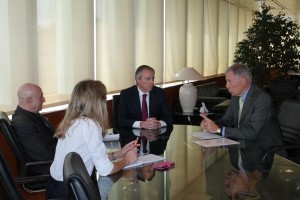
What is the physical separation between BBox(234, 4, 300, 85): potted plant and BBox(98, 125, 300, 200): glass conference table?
5.52 m

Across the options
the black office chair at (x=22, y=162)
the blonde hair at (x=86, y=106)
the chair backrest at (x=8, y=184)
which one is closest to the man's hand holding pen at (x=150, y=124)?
the black office chair at (x=22, y=162)

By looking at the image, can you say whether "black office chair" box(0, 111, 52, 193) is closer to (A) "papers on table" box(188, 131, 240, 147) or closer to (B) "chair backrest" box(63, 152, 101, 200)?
(A) "papers on table" box(188, 131, 240, 147)

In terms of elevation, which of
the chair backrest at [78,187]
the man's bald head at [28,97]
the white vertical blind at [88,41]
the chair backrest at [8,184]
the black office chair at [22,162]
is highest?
the white vertical blind at [88,41]

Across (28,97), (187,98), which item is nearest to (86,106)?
(28,97)

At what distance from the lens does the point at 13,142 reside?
104 inches

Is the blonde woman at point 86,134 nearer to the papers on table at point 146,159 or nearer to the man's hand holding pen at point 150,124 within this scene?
the papers on table at point 146,159

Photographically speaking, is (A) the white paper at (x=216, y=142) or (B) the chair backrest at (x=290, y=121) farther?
(B) the chair backrest at (x=290, y=121)

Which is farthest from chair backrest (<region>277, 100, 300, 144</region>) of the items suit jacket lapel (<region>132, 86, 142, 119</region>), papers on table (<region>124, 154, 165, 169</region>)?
papers on table (<region>124, 154, 165, 169</region>)

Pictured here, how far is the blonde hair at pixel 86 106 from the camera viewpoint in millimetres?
1999

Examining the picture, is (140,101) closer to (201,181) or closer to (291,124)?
(291,124)

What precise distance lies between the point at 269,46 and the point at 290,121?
450 centimetres

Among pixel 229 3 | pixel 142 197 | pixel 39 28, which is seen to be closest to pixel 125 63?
pixel 39 28

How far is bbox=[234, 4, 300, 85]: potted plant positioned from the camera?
7.58 metres

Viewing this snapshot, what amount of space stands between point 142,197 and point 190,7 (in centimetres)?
716
